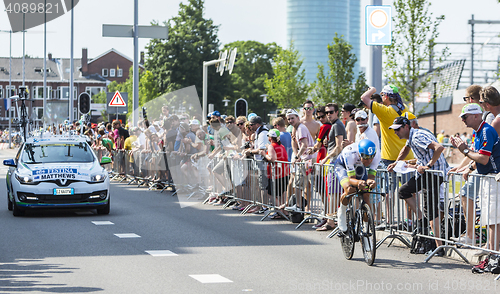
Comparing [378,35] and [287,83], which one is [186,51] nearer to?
[287,83]

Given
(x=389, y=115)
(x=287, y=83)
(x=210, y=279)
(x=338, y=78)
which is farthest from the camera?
(x=287, y=83)

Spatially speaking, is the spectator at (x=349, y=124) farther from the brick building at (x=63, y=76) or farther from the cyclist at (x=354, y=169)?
the brick building at (x=63, y=76)

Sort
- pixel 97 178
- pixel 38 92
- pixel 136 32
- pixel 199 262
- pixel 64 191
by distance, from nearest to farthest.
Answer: pixel 199 262
pixel 64 191
pixel 97 178
pixel 136 32
pixel 38 92

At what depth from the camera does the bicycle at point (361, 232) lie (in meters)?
7.96

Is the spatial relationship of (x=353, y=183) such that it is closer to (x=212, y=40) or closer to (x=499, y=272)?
(x=499, y=272)

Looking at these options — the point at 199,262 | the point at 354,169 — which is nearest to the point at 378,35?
the point at 354,169

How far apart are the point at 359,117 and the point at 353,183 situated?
2.33 m

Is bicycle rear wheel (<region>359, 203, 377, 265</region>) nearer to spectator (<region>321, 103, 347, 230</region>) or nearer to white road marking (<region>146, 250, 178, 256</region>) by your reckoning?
white road marking (<region>146, 250, 178, 256</region>)

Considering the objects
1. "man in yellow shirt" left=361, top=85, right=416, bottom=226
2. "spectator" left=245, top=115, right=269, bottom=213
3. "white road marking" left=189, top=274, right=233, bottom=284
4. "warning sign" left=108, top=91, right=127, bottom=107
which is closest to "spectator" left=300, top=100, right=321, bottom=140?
"spectator" left=245, top=115, right=269, bottom=213

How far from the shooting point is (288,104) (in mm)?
54844

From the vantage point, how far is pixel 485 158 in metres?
7.72

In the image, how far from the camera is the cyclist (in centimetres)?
810

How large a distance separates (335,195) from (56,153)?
6.05 meters

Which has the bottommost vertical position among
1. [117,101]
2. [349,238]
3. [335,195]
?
[349,238]
